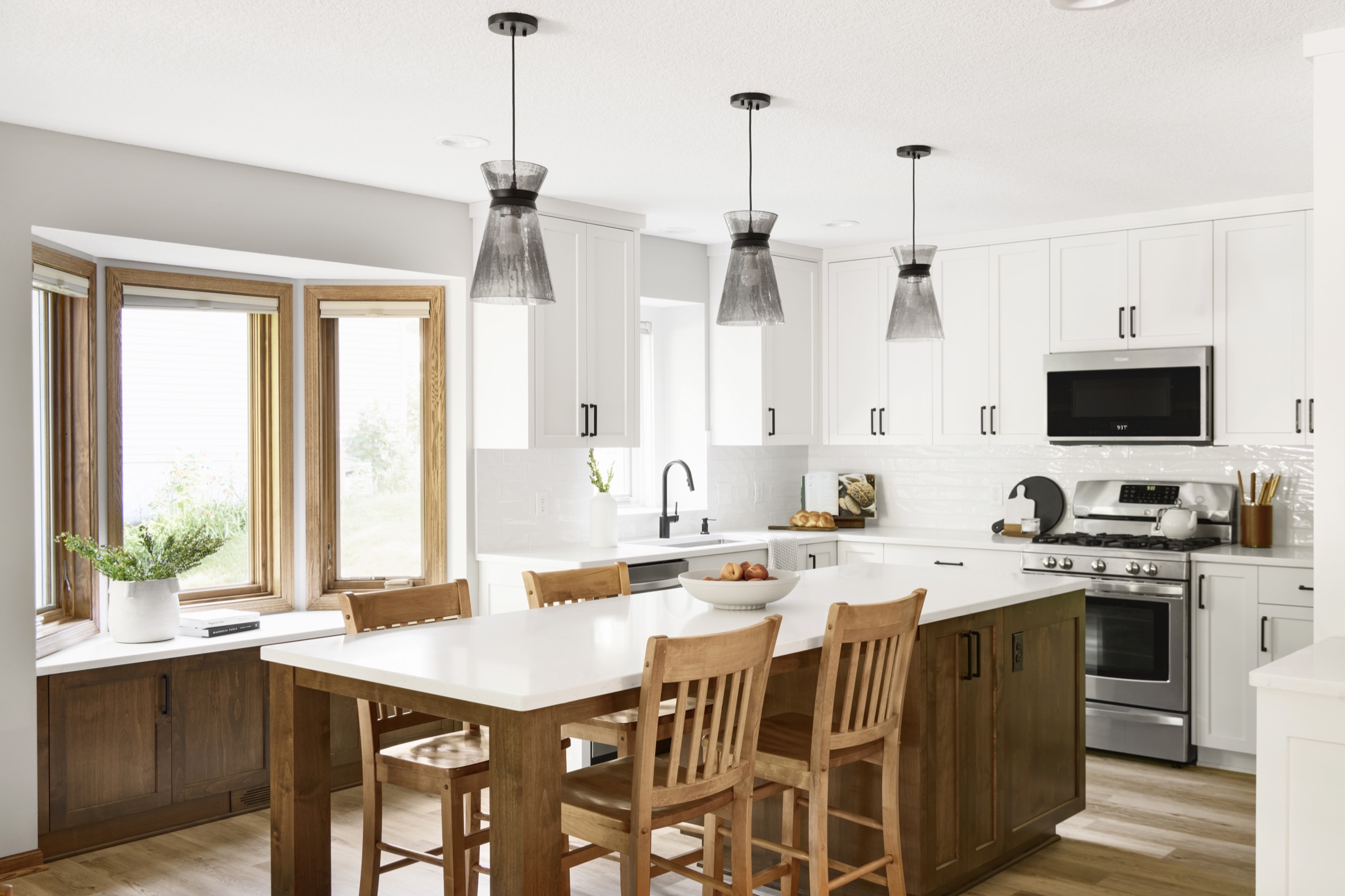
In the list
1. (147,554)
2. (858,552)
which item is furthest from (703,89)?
(858,552)

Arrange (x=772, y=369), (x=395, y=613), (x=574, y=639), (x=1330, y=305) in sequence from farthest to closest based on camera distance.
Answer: (x=772, y=369) → (x=395, y=613) → (x=1330, y=305) → (x=574, y=639)

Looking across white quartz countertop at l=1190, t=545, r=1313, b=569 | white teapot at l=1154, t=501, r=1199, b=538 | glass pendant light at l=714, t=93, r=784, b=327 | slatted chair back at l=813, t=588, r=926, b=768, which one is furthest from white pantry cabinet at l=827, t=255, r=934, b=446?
slatted chair back at l=813, t=588, r=926, b=768

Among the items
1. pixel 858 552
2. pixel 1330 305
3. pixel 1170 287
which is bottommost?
Result: pixel 858 552

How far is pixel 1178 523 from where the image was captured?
523 cm

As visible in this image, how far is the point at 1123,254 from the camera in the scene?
5324 mm

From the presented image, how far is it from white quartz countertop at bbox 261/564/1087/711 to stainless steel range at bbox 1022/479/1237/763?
1144mm

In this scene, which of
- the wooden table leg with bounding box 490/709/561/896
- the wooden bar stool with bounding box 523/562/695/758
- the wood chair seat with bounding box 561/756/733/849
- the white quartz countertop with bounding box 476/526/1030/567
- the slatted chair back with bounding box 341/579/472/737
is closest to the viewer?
the wooden table leg with bounding box 490/709/561/896

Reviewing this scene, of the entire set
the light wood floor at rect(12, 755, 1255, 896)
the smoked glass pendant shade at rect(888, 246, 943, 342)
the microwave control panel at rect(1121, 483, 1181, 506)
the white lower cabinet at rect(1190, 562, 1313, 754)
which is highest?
the smoked glass pendant shade at rect(888, 246, 943, 342)

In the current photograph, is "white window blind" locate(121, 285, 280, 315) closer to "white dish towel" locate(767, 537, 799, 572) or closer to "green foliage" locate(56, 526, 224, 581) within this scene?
"green foliage" locate(56, 526, 224, 581)

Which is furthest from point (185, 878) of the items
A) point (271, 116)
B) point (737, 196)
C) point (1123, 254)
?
point (1123, 254)

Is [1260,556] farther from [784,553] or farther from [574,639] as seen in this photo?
[574,639]

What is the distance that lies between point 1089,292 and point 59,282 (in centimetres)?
452

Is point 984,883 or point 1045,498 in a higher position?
point 1045,498

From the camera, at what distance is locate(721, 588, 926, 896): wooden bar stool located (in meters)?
2.70
